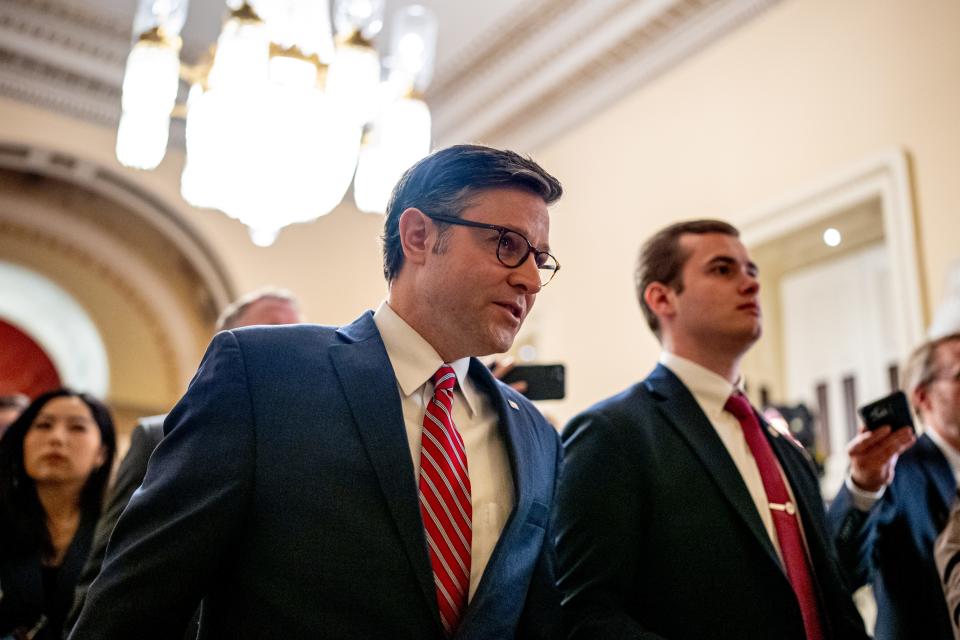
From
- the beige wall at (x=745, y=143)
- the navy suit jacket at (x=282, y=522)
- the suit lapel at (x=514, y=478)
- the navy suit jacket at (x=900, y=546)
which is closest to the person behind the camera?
the navy suit jacket at (x=282, y=522)

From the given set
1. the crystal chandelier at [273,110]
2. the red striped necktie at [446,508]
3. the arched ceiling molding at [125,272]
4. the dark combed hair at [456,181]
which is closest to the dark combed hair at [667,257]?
the dark combed hair at [456,181]

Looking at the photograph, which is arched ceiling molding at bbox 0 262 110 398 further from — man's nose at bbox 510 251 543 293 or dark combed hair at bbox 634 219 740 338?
man's nose at bbox 510 251 543 293

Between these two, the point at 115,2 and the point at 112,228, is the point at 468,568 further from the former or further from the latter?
the point at 112,228

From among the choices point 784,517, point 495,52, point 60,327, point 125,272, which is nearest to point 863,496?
point 784,517

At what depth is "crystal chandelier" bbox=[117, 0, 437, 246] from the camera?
3.82m

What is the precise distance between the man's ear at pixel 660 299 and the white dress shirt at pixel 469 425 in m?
0.80

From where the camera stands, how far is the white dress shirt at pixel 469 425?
1611mm

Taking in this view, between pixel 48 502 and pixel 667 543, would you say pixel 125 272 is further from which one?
pixel 667 543

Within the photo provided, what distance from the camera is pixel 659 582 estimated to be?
1.92m

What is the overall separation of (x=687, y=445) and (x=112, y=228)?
21.0 ft

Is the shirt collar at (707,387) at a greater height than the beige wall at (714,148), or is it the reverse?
the beige wall at (714,148)

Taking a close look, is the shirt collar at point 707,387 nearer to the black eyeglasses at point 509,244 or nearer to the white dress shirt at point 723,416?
the white dress shirt at point 723,416

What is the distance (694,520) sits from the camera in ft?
6.43

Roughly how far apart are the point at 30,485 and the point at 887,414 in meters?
2.51
